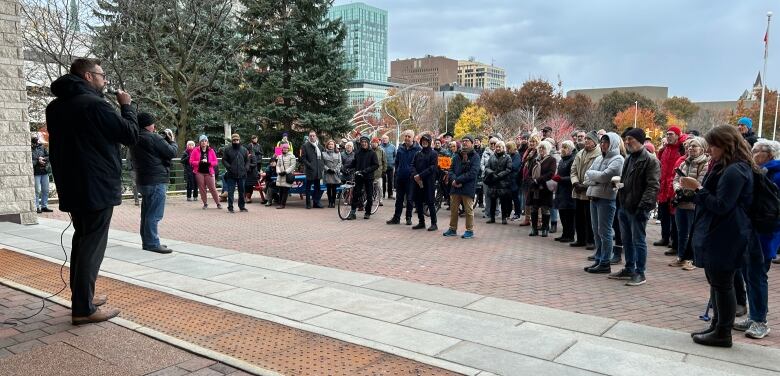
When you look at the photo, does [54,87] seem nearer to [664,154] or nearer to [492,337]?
[492,337]

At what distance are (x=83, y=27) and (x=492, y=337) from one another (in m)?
22.6

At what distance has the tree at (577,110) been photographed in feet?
206

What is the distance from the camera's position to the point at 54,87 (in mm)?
4820

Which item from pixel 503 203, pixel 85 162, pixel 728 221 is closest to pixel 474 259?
pixel 728 221

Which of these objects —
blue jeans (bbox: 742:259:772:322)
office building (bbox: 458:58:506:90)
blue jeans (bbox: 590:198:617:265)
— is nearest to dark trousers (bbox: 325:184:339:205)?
blue jeans (bbox: 590:198:617:265)

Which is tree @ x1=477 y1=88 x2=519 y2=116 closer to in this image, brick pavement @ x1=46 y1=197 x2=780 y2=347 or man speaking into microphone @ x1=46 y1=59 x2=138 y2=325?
brick pavement @ x1=46 y1=197 x2=780 y2=347

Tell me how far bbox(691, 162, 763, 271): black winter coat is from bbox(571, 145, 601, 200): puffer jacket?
14.4ft

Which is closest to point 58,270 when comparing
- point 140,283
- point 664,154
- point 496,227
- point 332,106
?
point 140,283

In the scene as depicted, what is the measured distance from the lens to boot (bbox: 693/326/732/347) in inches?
178

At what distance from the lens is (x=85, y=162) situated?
4750 mm

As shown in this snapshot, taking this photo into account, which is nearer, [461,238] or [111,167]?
[111,167]

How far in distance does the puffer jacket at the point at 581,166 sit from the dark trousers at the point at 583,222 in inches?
14.3

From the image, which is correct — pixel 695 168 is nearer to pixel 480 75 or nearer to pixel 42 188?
pixel 42 188

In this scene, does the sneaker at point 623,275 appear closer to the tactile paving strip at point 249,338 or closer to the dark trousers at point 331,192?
the tactile paving strip at point 249,338
